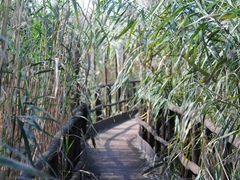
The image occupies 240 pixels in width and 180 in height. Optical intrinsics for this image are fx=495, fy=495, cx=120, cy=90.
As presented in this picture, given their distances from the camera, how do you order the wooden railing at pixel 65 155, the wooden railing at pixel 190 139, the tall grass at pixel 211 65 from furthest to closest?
the wooden railing at pixel 190 139
the tall grass at pixel 211 65
the wooden railing at pixel 65 155

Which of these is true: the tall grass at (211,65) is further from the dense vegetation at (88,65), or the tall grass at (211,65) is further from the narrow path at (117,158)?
the narrow path at (117,158)

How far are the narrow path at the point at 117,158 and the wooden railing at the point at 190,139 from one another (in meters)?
0.21

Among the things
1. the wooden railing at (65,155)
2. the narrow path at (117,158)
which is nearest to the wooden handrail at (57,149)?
the wooden railing at (65,155)

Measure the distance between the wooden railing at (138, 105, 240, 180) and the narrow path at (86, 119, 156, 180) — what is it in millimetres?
211

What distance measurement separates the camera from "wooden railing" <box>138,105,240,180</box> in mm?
2364

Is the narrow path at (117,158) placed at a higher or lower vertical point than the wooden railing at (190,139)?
lower

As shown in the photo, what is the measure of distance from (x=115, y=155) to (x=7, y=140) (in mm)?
3148

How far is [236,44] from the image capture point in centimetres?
219

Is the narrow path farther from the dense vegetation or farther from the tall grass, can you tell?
the tall grass

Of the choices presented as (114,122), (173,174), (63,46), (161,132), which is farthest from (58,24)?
(114,122)

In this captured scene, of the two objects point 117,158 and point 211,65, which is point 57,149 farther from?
point 117,158

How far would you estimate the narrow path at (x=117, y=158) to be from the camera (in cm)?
419

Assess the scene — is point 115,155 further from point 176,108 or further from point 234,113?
point 234,113

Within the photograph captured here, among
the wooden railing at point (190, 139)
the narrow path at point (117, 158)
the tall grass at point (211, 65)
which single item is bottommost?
the narrow path at point (117, 158)
